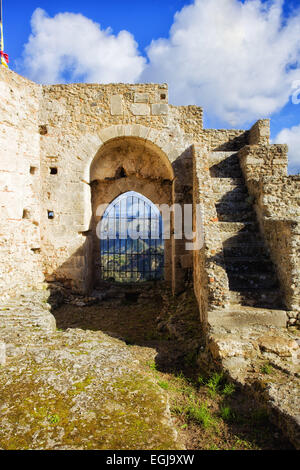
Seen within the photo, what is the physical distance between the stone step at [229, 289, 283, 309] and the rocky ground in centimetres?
87

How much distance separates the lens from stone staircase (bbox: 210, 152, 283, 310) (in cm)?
419

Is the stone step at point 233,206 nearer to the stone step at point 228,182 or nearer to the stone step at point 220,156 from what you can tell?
the stone step at point 228,182

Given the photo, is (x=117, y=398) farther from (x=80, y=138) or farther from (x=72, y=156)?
(x=80, y=138)

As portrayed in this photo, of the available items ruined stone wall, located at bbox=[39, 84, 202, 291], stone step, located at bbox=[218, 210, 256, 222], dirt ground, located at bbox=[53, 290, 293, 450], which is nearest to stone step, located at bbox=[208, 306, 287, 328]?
dirt ground, located at bbox=[53, 290, 293, 450]

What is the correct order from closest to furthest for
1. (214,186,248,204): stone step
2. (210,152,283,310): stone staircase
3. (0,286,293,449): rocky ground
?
(0,286,293,449): rocky ground < (210,152,283,310): stone staircase < (214,186,248,204): stone step

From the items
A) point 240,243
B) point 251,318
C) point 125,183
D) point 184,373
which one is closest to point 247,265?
point 240,243

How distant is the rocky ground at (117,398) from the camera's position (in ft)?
6.84

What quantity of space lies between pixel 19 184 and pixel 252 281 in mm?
5102

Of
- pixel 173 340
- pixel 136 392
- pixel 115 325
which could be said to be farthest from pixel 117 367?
pixel 115 325

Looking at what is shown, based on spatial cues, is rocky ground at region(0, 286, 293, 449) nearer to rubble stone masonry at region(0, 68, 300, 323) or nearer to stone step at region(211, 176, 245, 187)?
rubble stone masonry at region(0, 68, 300, 323)

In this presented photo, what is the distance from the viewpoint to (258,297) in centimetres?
415

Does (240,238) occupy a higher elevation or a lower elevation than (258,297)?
higher

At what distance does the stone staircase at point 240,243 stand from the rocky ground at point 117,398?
1085 millimetres

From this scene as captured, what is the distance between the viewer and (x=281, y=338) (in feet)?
11.6
